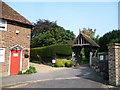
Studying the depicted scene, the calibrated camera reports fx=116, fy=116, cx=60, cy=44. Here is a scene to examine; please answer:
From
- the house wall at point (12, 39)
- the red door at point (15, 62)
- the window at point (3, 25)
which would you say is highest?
the window at point (3, 25)

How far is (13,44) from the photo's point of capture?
37.2ft

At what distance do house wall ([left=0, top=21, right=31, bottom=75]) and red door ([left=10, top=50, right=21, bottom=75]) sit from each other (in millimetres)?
418

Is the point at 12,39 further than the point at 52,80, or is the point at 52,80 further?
the point at 12,39

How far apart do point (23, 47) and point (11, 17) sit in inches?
127

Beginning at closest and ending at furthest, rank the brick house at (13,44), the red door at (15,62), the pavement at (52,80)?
the pavement at (52,80), the brick house at (13,44), the red door at (15,62)

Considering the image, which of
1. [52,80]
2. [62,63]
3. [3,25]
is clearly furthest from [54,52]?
[52,80]

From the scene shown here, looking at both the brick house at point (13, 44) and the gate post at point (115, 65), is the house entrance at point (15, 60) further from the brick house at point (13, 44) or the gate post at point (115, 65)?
the gate post at point (115, 65)

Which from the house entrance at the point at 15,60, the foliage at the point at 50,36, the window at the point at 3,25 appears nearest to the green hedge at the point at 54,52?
the foliage at the point at 50,36

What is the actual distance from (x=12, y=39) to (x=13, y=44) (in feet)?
1.63

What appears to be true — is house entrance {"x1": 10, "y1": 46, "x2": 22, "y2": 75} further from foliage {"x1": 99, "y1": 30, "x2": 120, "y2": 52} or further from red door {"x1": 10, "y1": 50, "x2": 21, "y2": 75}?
foliage {"x1": 99, "y1": 30, "x2": 120, "y2": 52}

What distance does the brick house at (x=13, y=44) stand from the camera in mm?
10625

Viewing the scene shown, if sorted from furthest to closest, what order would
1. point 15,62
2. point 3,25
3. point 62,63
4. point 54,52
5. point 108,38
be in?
point 108,38 → point 54,52 → point 62,63 → point 15,62 → point 3,25

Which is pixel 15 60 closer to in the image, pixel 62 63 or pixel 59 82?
pixel 59 82

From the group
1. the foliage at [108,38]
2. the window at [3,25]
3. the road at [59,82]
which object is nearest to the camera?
the road at [59,82]
